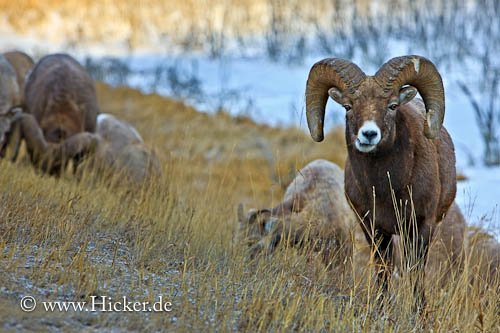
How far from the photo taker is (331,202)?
9.18m

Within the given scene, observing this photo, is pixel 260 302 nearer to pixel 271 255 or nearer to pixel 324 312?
pixel 324 312

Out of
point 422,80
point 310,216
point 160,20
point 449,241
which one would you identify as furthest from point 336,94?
point 160,20

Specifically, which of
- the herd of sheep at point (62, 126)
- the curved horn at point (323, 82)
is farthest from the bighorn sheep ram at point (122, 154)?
the curved horn at point (323, 82)

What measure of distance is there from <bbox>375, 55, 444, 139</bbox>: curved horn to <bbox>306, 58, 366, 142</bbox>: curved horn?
202mm

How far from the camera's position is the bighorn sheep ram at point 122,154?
1118 centimetres

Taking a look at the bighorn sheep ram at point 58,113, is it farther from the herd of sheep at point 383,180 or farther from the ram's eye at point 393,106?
the ram's eye at point 393,106

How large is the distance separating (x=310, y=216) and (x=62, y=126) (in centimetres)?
436

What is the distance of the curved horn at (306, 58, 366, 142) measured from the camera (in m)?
6.89

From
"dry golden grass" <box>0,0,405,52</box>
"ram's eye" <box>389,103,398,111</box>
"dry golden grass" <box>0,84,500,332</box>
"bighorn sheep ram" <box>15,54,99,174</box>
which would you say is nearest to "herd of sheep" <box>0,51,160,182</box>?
"bighorn sheep ram" <box>15,54,99,174</box>

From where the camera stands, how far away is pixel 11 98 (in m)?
11.7

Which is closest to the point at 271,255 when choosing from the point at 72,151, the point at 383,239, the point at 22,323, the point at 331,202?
the point at 383,239

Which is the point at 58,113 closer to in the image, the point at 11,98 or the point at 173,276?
the point at 11,98

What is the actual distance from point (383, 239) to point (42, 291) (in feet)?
9.96

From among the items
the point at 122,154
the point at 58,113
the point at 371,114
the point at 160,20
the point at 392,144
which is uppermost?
the point at 160,20
